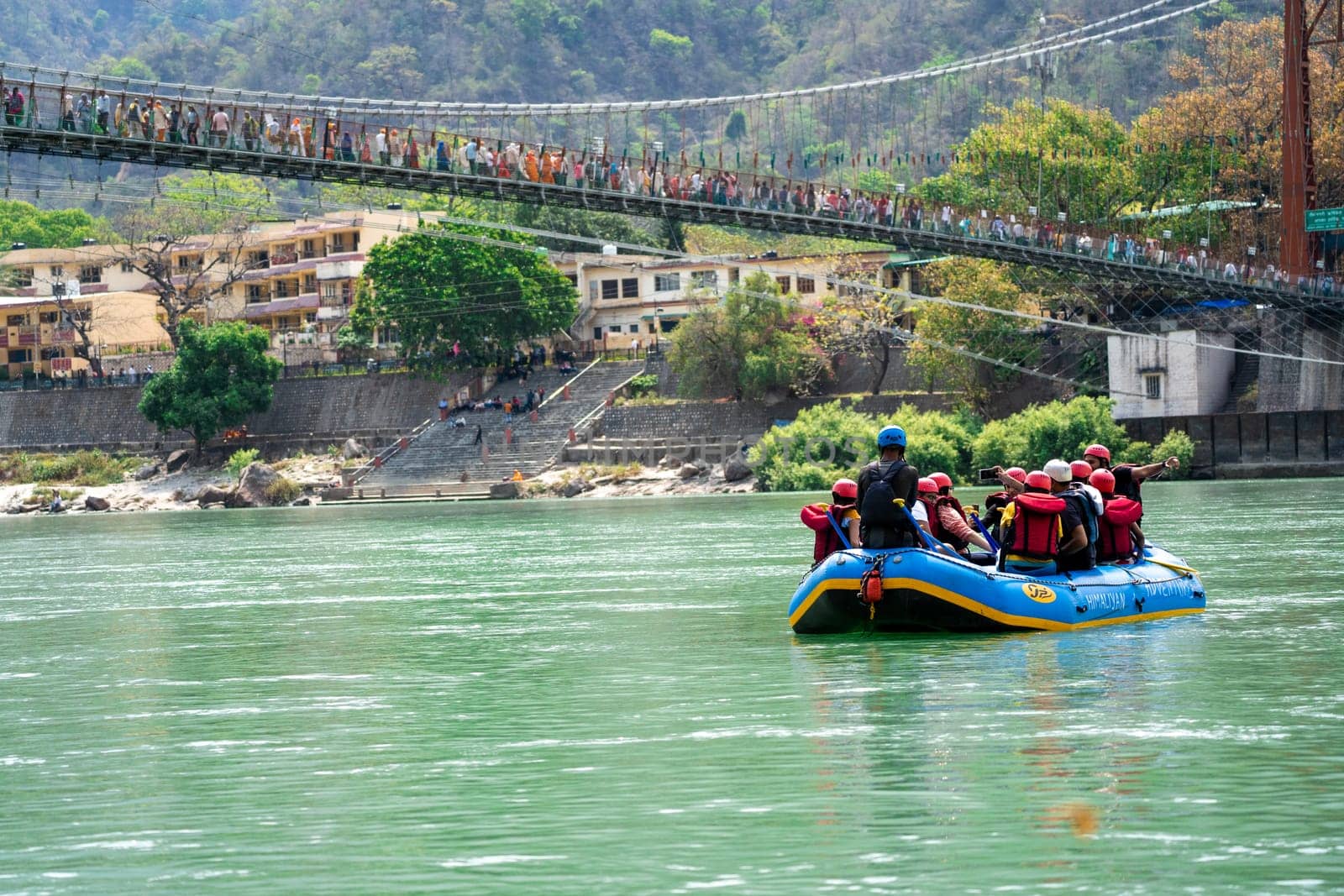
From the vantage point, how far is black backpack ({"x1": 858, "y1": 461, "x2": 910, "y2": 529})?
60.4 ft

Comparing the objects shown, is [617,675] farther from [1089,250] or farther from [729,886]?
[1089,250]

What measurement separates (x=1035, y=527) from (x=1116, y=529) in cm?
193

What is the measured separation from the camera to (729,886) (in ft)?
31.2

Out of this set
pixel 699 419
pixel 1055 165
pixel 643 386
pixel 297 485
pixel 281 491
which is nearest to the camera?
pixel 1055 165

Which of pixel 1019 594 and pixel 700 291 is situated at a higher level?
Answer: pixel 700 291

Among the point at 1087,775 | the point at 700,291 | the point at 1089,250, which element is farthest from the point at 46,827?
the point at 700,291

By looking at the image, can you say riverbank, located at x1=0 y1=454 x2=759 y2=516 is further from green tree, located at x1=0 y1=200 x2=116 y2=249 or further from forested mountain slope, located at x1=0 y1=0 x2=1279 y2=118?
forested mountain slope, located at x1=0 y1=0 x2=1279 y2=118

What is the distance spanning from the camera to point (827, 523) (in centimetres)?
1934

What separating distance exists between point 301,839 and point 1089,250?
47.4m

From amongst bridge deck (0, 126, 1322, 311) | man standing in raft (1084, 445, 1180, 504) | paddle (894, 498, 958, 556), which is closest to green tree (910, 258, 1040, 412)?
bridge deck (0, 126, 1322, 311)

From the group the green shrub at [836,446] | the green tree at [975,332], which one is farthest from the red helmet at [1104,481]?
the green tree at [975,332]

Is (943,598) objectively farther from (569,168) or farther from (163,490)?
(163,490)

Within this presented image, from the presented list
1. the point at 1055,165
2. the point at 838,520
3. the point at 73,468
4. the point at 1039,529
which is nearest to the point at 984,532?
the point at 1039,529

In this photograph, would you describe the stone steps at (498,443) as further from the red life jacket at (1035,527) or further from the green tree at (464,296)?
the red life jacket at (1035,527)
